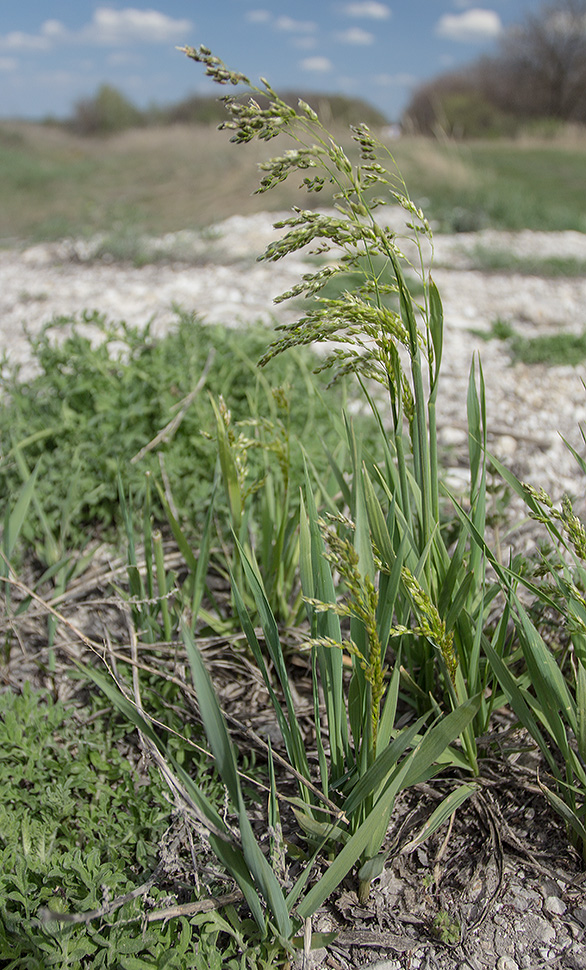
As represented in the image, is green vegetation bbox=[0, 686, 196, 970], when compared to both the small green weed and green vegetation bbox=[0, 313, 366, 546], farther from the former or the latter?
green vegetation bbox=[0, 313, 366, 546]

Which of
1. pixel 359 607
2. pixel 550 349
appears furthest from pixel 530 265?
pixel 359 607

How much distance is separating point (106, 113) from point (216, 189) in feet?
80.8

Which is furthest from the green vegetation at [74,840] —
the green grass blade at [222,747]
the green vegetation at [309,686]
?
the green grass blade at [222,747]

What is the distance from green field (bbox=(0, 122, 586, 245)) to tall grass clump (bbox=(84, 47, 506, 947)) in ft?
24.9

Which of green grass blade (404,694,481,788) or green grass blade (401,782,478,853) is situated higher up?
green grass blade (404,694,481,788)

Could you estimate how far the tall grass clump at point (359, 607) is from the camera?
1032mm

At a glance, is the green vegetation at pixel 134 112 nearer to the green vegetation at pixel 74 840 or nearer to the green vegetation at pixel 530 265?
the green vegetation at pixel 530 265

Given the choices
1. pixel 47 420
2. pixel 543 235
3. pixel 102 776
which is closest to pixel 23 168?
pixel 543 235

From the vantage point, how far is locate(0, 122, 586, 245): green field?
920 centimetres

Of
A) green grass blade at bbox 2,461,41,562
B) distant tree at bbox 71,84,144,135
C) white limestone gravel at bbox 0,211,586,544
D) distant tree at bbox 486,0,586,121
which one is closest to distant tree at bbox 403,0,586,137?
distant tree at bbox 486,0,586,121

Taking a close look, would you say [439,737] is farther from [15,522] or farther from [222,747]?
[15,522]

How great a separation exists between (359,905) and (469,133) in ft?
97.1

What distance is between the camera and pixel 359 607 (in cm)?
105

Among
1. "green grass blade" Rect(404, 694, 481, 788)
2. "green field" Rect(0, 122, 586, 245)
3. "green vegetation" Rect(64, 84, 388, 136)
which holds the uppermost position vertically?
"green vegetation" Rect(64, 84, 388, 136)
